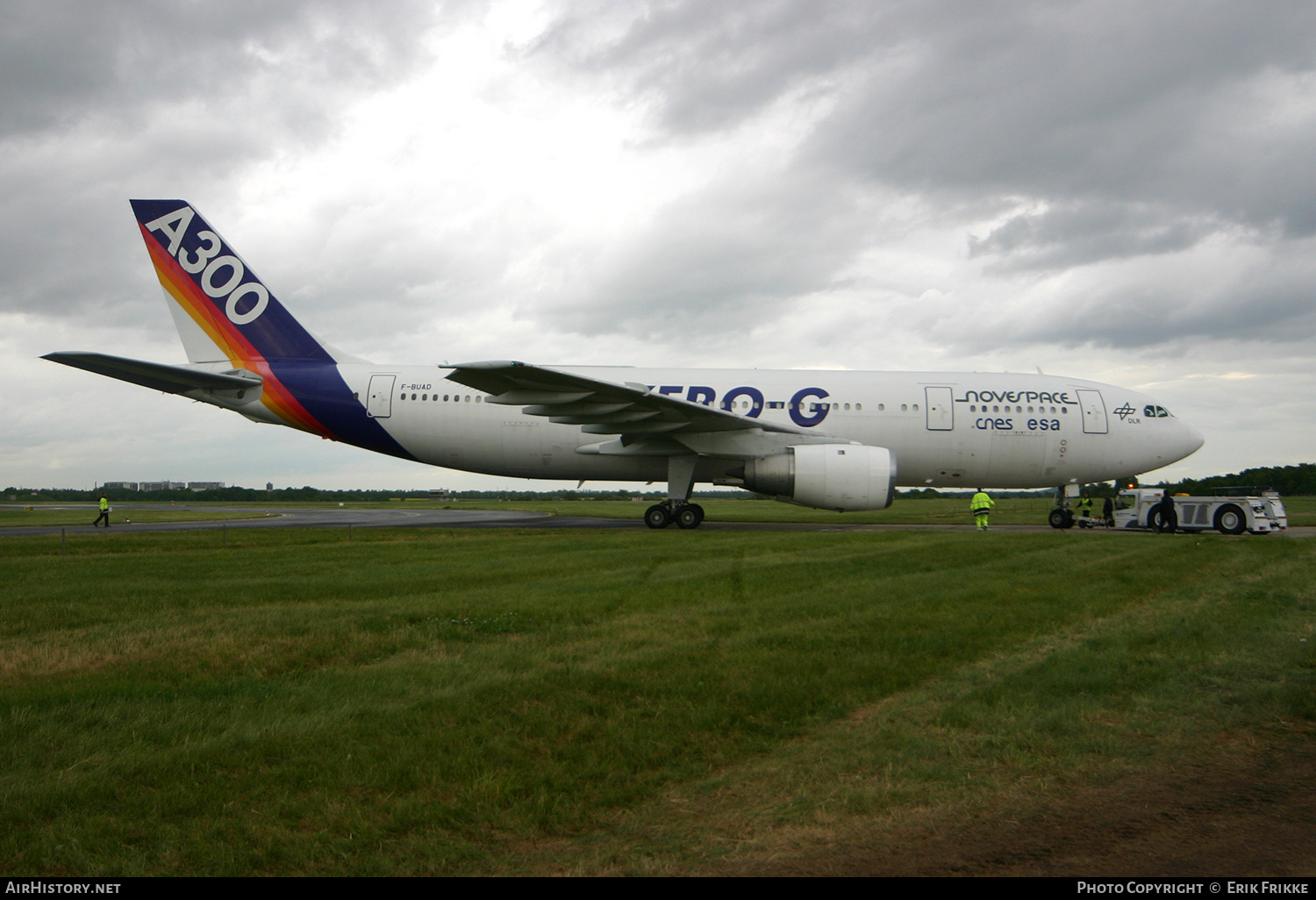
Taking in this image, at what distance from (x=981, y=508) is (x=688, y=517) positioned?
24.6 ft

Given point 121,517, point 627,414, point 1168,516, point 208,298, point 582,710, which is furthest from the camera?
point 121,517

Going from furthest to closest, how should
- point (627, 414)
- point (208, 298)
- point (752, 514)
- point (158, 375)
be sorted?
1. point (752, 514)
2. point (208, 298)
3. point (158, 375)
4. point (627, 414)

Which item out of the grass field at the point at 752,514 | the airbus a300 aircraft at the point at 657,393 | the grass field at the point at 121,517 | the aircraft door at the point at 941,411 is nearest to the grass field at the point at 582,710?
the airbus a300 aircraft at the point at 657,393

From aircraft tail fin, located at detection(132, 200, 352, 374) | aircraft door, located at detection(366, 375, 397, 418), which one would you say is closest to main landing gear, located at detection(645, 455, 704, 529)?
aircraft door, located at detection(366, 375, 397, 418)

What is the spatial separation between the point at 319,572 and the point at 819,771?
7.91 meters

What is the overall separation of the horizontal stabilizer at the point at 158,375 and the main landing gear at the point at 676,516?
10031 mm

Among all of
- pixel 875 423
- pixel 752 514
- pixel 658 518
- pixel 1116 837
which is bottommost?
pixel 752 514

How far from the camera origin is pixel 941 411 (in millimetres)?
17750

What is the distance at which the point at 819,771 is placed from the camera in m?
3.25

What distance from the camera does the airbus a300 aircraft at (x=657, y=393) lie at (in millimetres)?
17417

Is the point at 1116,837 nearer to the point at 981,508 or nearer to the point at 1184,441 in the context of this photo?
the point at 981,508

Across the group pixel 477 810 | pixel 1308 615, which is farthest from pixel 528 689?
pixel 1308 615

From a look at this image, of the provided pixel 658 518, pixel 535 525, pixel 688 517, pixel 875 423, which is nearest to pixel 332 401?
pixel 535 525
